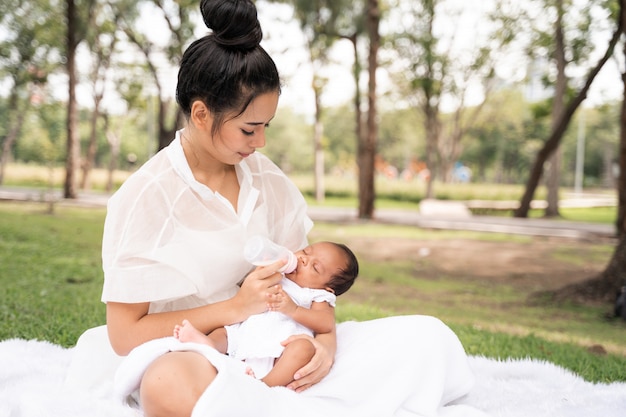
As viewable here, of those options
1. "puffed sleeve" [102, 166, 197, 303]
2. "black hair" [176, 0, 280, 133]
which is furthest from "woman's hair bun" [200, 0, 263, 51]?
"puffed sleeve" [102, 166, 197, 303]

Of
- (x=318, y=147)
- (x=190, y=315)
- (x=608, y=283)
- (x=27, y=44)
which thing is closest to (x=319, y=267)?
(x=190, y=315)

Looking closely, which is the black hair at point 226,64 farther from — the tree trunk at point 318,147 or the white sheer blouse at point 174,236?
the tree trunk at point 318,147

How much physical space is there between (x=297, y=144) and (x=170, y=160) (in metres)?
46.8

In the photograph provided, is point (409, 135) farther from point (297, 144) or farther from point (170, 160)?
point (170, 160)

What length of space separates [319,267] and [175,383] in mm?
652

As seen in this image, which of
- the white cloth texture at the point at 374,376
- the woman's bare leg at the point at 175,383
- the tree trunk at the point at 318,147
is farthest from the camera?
the tree trunk at the point at 318,147

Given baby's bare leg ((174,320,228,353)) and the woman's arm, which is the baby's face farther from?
baby's bare leg ((174,320,228,353))

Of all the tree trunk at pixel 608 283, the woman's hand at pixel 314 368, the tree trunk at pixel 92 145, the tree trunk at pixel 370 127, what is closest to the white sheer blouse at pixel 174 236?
the woman's hand at pixel 314 368

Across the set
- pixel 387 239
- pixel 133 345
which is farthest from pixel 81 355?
pixel 387 239

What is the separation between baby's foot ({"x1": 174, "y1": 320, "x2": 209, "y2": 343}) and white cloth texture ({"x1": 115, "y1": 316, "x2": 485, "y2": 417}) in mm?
44

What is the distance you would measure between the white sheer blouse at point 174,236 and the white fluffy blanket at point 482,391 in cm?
36

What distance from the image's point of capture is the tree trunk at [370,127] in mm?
11945

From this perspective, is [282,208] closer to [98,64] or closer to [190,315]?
[190,315]

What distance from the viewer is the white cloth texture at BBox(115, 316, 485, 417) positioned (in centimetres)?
170
